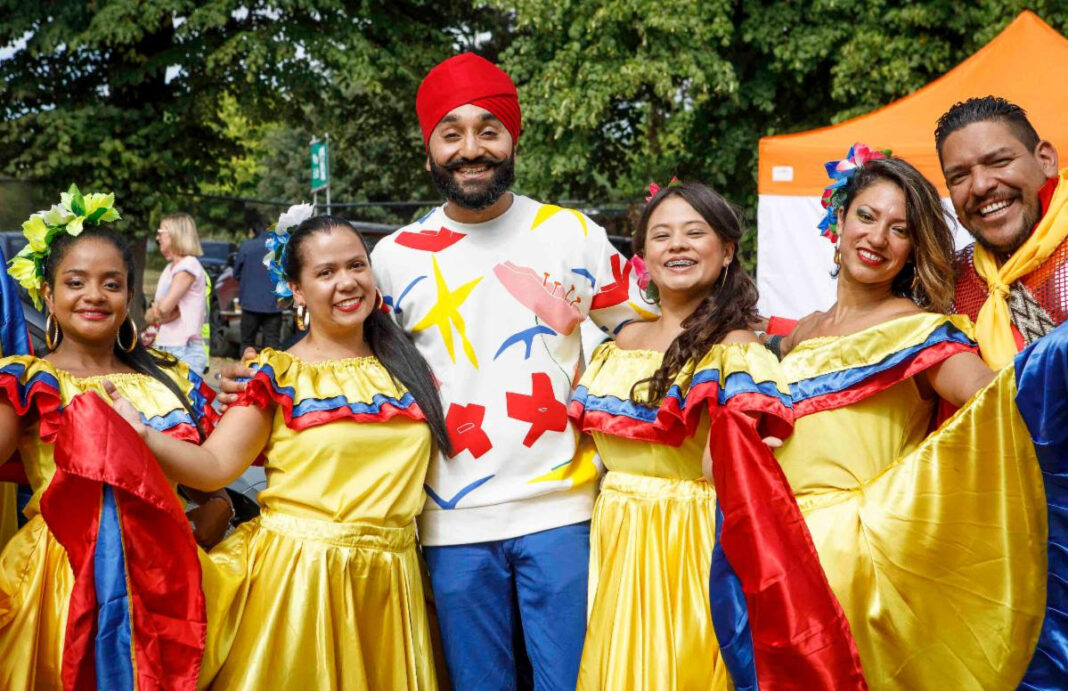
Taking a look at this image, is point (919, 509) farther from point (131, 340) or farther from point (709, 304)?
point (131, 340)

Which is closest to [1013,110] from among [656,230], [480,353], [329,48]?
[656,230]

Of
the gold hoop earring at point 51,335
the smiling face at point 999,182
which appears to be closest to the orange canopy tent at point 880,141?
the smiling face at point 999,182

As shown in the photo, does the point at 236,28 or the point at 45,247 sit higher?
the point at 236,28

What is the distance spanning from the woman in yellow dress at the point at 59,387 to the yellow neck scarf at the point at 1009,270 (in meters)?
2.05

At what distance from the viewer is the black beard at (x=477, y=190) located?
115 inches

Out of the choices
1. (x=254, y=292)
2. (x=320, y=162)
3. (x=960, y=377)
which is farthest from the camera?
(x=320, y=162)

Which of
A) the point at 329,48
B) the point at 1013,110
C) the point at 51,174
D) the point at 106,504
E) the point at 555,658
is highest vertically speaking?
the point at 329,48

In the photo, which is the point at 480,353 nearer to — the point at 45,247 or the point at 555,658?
the point at 555,658

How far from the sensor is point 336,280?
2809mm

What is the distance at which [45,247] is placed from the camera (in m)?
2.90

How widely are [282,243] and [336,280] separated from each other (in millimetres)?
291

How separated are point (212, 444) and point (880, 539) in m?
1.64

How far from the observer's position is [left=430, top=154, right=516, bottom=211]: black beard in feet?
9.56

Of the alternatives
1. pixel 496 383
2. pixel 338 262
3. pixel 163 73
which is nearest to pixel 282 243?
pixel 338 262
